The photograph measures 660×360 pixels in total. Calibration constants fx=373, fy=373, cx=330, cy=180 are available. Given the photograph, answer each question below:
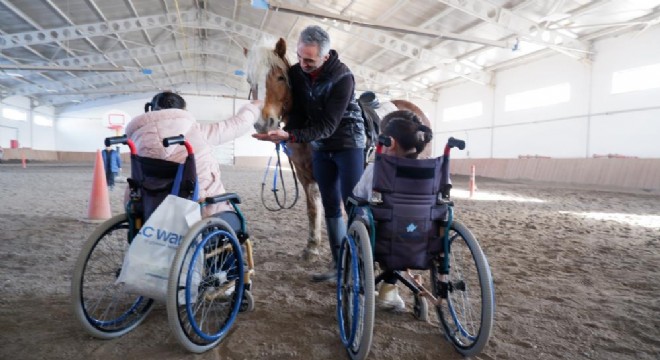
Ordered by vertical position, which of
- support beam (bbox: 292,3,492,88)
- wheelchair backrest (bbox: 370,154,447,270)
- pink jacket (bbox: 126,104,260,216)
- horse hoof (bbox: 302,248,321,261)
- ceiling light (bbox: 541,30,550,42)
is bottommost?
horse hoof (bbox: 302,248,321,261)

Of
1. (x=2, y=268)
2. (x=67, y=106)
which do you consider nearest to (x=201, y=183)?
(x=2, y=268)

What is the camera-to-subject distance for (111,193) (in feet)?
26.0

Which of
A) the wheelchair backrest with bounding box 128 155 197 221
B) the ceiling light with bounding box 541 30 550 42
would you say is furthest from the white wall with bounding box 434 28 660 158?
the wheelchair backrest with bounding box 128 155 197 221

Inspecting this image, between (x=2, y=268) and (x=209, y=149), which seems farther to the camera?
(x=2, y=268)

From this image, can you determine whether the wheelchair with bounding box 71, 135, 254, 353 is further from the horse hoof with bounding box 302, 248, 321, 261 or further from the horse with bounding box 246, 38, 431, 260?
the horse hoof with bounding box 302, 248, 321, 261

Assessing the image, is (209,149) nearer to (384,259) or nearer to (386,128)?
(386,128)

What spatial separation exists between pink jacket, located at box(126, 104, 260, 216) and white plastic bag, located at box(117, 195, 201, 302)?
0.95 feet

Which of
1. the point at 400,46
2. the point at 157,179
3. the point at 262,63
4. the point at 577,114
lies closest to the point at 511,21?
the point at 400,46

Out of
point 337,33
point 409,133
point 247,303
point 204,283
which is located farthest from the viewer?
point 337,33

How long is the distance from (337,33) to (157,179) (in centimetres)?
1512

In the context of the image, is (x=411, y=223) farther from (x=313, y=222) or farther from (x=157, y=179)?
(x=313, y=222)

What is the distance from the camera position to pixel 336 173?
2.69 meters

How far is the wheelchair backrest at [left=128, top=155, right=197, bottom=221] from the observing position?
6.19 feet

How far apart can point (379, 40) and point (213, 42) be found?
9.92 m
